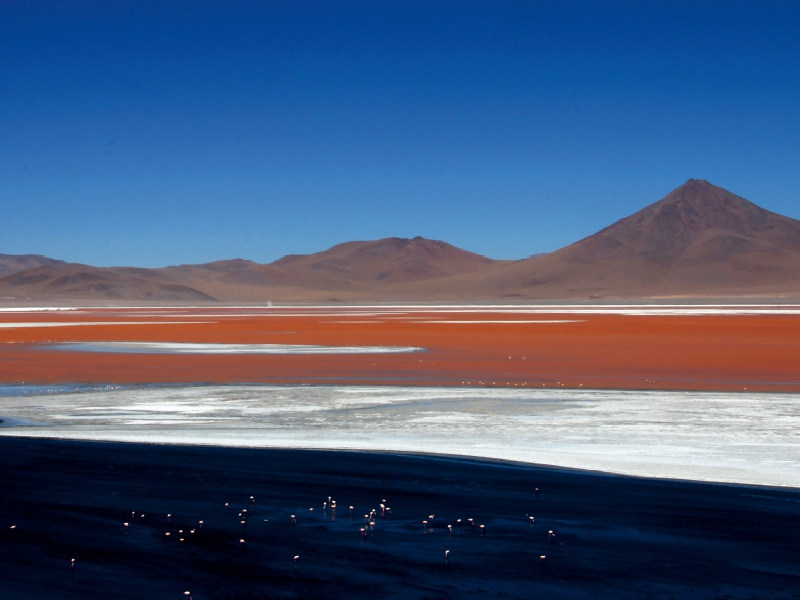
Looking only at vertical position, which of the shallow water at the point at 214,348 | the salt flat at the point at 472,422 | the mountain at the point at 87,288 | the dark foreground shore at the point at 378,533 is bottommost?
the dark foreground shore at the point at 378,533

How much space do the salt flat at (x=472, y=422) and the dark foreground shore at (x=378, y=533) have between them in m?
1.09

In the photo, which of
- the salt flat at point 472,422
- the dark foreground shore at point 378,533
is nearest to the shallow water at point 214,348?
the salt flat at point 472,422

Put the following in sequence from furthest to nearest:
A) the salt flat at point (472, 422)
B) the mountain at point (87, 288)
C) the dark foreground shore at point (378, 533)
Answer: the mountain at point (87, 288) < the salt flat at point (472, 422) < the dark foreground shore at point (378, 533)

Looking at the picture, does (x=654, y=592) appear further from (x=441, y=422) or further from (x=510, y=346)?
(x=510, y=346)

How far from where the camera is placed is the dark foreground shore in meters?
5.75

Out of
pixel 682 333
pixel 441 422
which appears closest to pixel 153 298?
pixel 682 333

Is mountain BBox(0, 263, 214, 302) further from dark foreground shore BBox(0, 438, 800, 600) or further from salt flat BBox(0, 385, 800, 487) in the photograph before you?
dark foreground shore BBox(0, 438, 800, 600)

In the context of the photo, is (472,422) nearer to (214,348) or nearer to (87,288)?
(214,348)

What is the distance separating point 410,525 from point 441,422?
17.9ft

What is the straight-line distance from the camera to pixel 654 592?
5.61 meters

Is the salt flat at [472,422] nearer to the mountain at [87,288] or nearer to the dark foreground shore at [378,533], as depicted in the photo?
the dark foreground shore at [378,533]

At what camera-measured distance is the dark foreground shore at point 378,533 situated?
18.9ft

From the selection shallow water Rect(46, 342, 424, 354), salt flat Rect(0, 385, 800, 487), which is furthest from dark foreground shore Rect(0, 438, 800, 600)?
shallow water Rect(46, 342, 424, 354)

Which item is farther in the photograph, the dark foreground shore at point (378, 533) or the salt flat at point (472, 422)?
the salt flat at point (472, 422)
